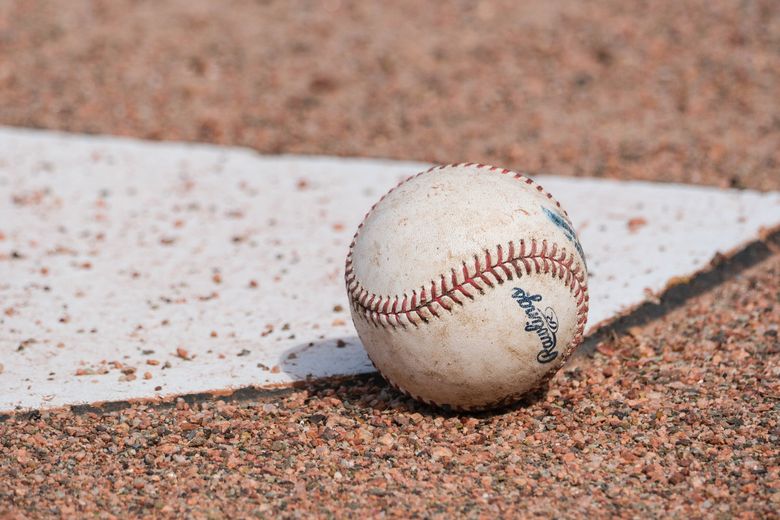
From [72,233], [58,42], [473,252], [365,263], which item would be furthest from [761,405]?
[58,42]

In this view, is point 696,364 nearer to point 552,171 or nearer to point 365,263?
point 365,263

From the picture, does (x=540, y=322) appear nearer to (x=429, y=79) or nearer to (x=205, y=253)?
(x=205, y=253)

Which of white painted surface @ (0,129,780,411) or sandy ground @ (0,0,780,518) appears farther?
white painted surface @ (0,129,780,411)

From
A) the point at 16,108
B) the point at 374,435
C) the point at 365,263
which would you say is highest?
the point at 365,263

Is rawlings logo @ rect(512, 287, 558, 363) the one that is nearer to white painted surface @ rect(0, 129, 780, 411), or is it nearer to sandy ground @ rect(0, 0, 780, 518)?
sandy ground @ rect(0, 0, 780, 518)

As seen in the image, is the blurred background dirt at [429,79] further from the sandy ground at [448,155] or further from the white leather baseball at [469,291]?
the white leather baseball at [469,291]

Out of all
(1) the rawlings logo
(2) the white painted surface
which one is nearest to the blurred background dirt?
(2) the white painted surface

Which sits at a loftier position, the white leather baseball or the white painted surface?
the white leather baseball
